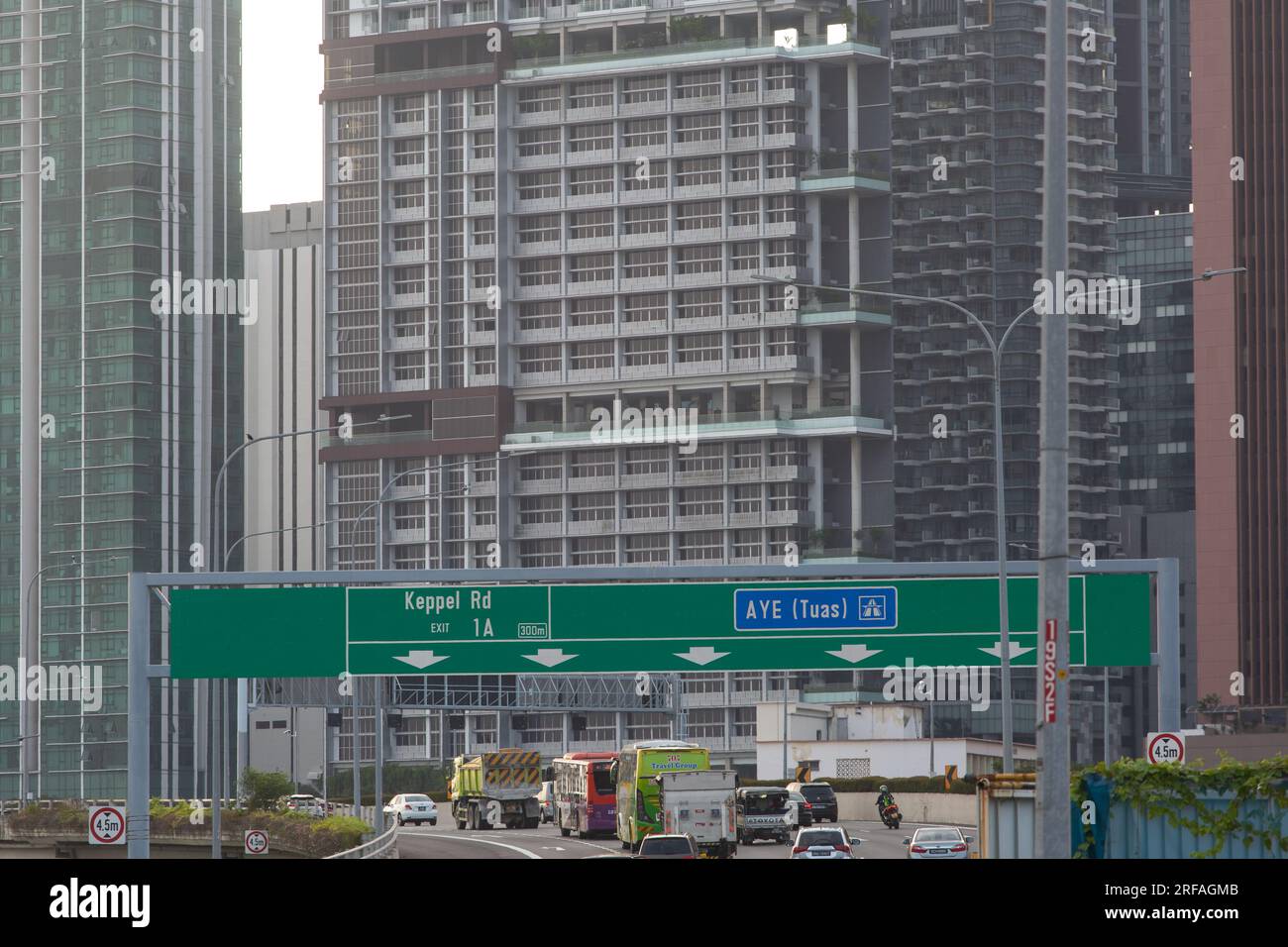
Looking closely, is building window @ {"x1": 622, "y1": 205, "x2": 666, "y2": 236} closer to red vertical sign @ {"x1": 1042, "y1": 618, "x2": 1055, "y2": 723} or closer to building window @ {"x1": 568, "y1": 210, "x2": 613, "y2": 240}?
building window @ {"x1": 568, "y1": 210, "x2": 613, "y2": 240}

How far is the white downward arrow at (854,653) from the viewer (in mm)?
36156

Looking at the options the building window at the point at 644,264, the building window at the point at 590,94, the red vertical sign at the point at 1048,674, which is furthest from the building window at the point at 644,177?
the red vertical sign at the point at 1048,674

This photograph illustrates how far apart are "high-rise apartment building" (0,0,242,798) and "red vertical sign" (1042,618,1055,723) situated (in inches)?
6375

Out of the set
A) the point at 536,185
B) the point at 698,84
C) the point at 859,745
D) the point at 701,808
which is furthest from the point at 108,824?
the point at 536,185

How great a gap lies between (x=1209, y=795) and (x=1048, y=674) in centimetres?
577

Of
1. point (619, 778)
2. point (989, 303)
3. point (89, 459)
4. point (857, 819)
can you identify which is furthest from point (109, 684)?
point (619, 778)

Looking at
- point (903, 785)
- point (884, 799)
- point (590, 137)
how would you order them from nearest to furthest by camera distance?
1. point (884, 799)
2. point (903, 785)
3. point (590, 137)

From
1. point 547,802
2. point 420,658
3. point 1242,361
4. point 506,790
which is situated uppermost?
point 1242,361

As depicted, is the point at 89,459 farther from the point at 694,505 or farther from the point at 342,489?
the point at 694,505

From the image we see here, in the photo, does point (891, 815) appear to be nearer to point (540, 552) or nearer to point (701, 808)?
point (701, 808)

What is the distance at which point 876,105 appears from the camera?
494ft

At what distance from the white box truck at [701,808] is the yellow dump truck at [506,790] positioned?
2274cm

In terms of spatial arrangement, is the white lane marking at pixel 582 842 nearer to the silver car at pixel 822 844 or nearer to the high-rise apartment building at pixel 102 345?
the silver car at pixel 822 844

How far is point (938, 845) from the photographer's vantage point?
173 ft
